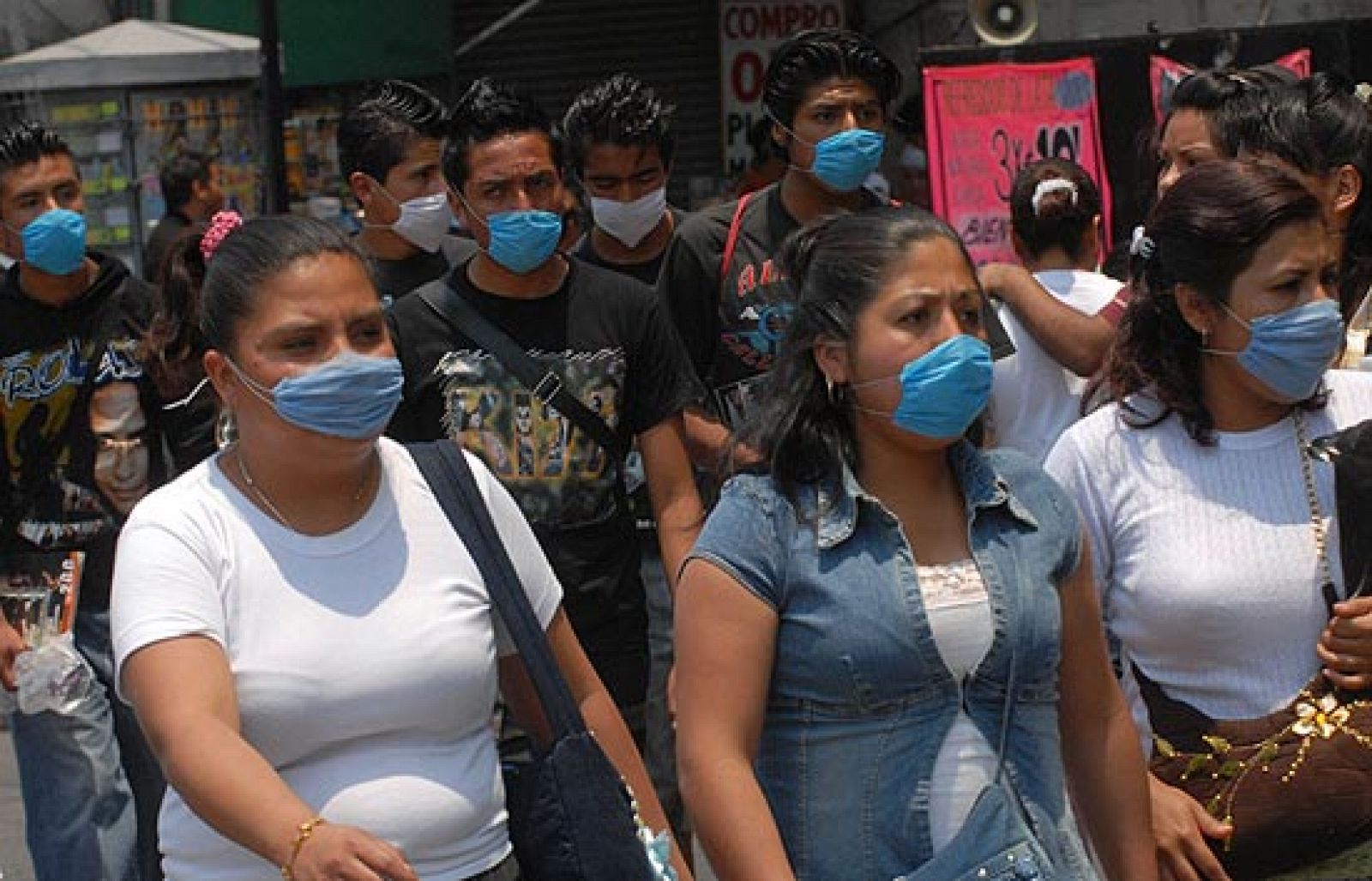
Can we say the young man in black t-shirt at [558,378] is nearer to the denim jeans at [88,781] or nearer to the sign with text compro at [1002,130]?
the denim jeans at [88,781]

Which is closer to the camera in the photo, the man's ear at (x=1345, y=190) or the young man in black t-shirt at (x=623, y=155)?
the man's ear at (x=1345, y=190)

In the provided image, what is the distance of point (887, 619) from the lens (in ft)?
12.0

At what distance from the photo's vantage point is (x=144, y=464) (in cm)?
676

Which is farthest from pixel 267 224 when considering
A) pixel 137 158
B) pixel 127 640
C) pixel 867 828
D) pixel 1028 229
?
pixel 137 158

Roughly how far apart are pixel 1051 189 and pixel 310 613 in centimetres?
389

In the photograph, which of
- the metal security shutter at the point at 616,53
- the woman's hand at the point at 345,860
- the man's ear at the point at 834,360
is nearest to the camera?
the woman's hand at the point at 345,860

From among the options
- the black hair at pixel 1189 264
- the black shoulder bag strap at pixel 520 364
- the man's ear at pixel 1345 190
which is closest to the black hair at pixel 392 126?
the black shoulder bag strap at pixel 520 364

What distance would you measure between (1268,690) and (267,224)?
1.76 m

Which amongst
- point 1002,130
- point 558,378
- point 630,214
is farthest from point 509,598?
point 1002,130

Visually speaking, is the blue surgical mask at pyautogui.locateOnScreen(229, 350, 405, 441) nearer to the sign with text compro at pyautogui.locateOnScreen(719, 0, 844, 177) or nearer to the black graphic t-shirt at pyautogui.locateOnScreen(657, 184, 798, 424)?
the black graphic t-shirt at pyautogui.locateOnScreen(657, 184, 798, 424)

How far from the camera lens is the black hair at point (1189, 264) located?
4.16 m

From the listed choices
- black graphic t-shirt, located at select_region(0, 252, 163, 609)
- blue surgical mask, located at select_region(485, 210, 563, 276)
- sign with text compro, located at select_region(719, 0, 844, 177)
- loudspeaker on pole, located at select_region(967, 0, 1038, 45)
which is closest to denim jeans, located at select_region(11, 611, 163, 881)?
black graphic t-shirt, located at select_region(0, 252, 163, 609)

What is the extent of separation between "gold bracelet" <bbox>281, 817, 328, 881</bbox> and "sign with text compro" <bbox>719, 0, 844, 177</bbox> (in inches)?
540

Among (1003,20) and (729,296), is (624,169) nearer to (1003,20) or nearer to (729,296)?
(729,296)
